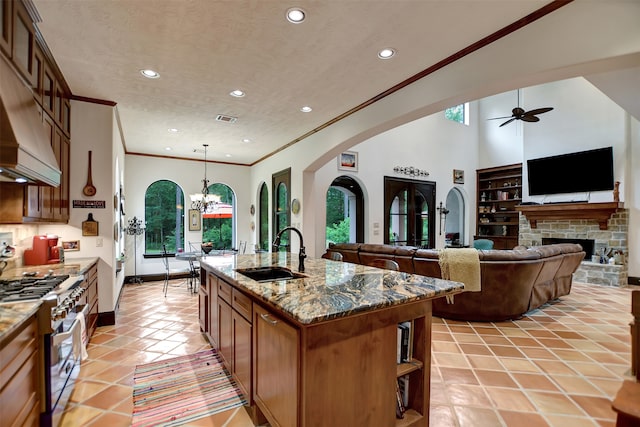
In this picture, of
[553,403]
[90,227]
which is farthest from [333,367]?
[90,227]

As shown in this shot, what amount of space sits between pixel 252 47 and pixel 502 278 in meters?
3.92

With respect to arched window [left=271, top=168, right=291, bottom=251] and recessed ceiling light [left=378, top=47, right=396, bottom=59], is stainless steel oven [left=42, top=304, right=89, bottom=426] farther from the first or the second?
arched window [left=271, top=168, right=291, bottom=251]

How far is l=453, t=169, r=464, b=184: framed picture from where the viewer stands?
8.91 m

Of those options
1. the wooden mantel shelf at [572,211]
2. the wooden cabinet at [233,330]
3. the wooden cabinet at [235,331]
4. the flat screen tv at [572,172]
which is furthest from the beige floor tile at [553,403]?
the flat screen tv at [572,172]

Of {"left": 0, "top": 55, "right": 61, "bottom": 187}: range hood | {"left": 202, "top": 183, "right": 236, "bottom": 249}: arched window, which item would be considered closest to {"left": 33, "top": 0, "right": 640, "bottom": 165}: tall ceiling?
{"left": 0, "top": 55, "right": 61, "bottom": 187}: range hood

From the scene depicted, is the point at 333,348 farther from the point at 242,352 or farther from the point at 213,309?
the point at 213,309

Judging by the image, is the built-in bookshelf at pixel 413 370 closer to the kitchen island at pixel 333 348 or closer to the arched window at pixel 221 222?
the kitchen island at pixel 333 348

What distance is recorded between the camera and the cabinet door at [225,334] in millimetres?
2473

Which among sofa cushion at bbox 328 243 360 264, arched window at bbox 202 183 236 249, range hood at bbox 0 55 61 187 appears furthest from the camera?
arched window at bbox 202 183 236 249

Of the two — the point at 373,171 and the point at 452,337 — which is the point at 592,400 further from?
the point at 373,171

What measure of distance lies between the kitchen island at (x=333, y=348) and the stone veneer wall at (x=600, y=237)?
6.72 m

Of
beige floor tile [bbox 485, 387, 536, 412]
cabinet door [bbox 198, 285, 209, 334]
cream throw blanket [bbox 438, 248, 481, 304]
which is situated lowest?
beige floor tile [bbox 485, 387, 536, 412]

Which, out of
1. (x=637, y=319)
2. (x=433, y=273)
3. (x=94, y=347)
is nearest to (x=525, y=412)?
(x=637, y=319)

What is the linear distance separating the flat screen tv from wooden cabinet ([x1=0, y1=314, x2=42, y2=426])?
30.4 feet
